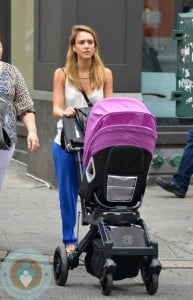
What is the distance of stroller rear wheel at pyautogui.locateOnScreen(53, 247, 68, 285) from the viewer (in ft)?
19.3

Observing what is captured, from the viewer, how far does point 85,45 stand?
255 inches

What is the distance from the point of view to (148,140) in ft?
18.7

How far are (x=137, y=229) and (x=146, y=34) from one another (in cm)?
459

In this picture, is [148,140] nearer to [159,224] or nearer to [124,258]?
[124,258]

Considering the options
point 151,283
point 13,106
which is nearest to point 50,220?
point 13,106

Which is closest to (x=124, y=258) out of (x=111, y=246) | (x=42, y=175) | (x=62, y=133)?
(x=111, y=246)

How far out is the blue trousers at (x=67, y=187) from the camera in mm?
6496

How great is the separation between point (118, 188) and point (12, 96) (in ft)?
4.18

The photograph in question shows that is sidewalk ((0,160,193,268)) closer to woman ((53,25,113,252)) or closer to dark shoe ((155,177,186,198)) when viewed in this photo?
dark shoe ((155,177,186,198))

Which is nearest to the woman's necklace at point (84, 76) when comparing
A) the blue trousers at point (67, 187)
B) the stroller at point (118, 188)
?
the blue trousers at point (67, 187)

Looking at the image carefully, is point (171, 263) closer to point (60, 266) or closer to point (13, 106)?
point (60, 266)

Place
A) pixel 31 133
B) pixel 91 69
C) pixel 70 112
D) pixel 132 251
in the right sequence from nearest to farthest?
pixel 132 251
pixel 70 112
pixel 31 133
pixel 91 69

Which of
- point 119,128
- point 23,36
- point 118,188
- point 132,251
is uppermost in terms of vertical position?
point 23,36

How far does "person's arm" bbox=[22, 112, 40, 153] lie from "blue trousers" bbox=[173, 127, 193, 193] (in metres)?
2.87
